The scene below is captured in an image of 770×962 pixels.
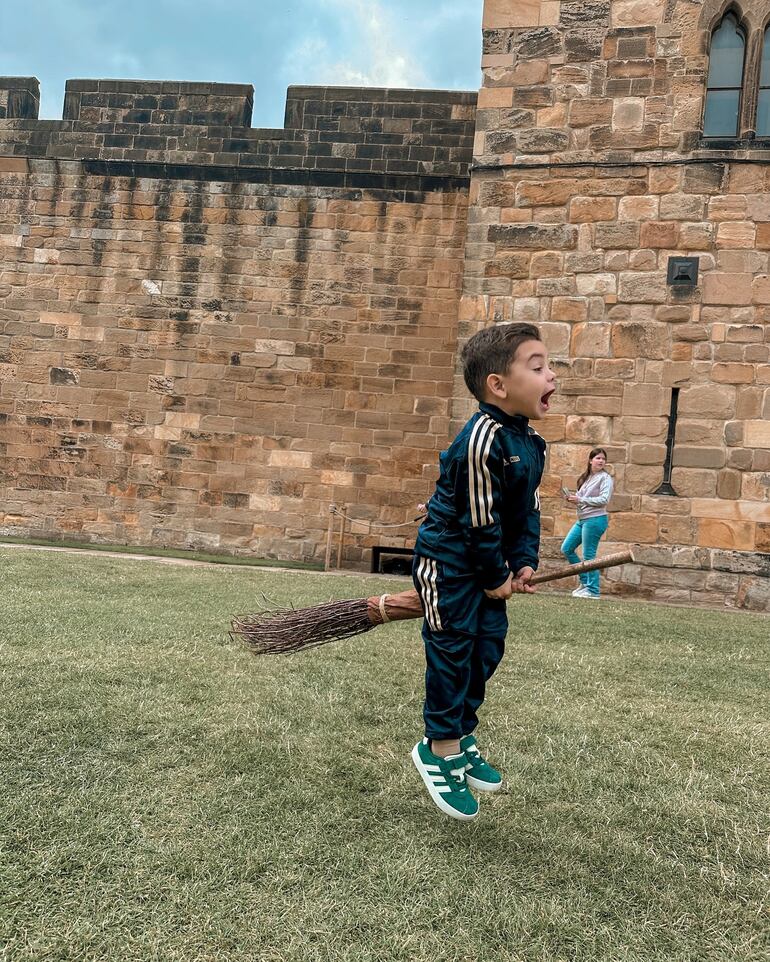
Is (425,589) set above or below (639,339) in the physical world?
below

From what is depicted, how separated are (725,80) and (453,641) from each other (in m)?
8.17

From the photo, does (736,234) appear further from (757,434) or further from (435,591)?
(435,591)

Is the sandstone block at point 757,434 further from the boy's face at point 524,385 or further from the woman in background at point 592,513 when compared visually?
the boy's face at point 524,385

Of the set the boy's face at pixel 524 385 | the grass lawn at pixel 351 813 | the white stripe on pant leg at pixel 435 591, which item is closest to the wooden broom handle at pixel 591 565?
the white stripe on pant leg at pixel 435 591

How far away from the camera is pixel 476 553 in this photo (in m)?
2.42

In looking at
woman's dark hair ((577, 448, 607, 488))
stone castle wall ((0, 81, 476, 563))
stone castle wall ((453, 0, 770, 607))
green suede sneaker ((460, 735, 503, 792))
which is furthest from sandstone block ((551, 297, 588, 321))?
green suede sneaker ((460, 735, 503, 792))

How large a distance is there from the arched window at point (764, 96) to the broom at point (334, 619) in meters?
7.34

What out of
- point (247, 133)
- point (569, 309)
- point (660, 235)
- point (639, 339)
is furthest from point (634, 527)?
point (247, 133)

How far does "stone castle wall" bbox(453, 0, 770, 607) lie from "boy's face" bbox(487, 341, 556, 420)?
606cm

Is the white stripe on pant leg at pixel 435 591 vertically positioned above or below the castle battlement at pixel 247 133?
below

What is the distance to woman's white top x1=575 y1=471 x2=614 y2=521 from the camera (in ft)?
25.8

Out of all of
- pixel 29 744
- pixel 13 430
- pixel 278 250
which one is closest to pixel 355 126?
pixel 278 250

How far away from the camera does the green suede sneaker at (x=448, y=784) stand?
2.35 metres

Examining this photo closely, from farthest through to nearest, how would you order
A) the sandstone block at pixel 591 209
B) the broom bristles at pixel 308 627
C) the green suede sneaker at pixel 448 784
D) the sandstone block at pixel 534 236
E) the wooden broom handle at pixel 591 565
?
1. the sandstone block at pixel 534 236
2. the sandstone block at pixel 591 209
3. the broom bristles at pixel 308 627
4. the wooden broom handle at pixel 591 565
5. the green suede sneaker at pixel 448 784
